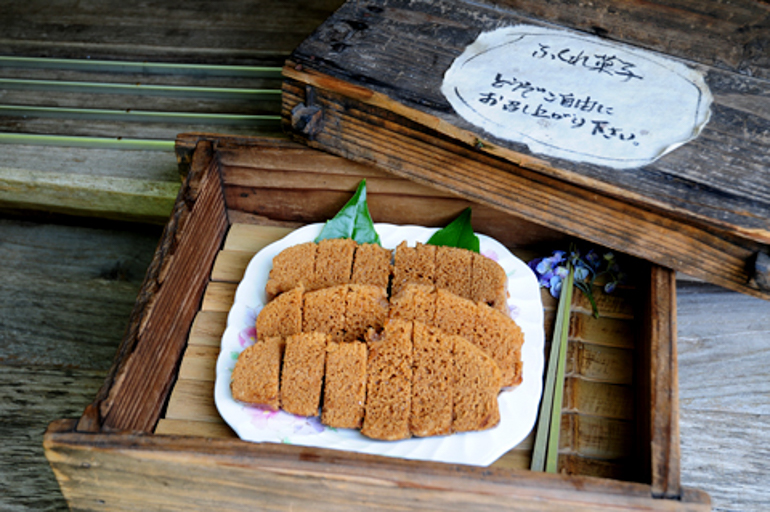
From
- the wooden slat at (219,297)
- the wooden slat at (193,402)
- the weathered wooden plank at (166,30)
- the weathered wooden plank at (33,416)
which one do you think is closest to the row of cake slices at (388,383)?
the wooden slat at (193,402)

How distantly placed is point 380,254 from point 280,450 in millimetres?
599

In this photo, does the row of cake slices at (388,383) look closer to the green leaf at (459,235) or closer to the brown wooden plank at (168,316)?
the brown wooden plank at (168,316)

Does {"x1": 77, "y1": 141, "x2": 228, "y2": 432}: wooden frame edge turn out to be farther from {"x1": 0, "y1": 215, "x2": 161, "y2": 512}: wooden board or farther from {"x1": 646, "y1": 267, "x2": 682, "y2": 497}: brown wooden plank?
{"x1": 646, "y1": 267, "x2": 682, "y2": 497}: brown wooden plank

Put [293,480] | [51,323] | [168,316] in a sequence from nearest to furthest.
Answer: [293,480]
[168,316]
[51,323]

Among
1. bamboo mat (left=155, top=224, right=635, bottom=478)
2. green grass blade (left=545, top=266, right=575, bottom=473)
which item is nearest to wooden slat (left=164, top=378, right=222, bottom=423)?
bamboo mat (left=155, top=224, right=635, bottom=478)

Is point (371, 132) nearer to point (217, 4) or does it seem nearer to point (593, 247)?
point (593, 247)

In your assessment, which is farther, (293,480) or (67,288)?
(67,288)

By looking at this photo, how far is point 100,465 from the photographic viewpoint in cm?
116

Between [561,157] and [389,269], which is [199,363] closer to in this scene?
[389,269]

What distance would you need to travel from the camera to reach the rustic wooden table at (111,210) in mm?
1693

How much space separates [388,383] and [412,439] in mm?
118

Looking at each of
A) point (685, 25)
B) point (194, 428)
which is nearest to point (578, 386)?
point (194, 428)

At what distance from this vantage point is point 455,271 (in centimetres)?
154

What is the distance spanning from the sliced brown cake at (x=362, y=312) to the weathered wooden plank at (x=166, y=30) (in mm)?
1296
